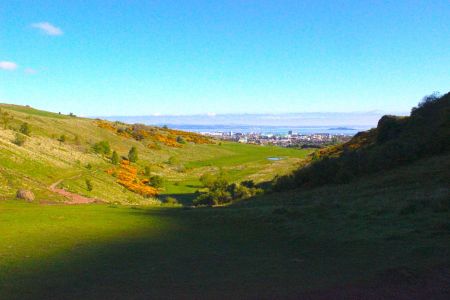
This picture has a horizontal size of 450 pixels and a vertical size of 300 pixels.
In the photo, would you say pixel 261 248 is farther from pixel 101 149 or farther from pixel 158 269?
pixel 101 149

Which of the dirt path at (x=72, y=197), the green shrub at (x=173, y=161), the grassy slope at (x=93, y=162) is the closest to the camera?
the dirt path at (x=72, y=197)

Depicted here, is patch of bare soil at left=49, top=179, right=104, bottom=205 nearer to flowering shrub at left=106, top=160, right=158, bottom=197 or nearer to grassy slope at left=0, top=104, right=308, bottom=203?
grassy slope at left=0, top=104, right=308, bottom=203

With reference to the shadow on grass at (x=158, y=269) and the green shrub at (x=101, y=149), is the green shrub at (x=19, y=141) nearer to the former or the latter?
the green shrub at (x=101, y=149)

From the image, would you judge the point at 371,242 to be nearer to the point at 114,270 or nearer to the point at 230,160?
the point at 114,270

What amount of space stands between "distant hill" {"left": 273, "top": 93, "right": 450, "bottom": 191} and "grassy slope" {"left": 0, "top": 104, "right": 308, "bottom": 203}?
25147 mm

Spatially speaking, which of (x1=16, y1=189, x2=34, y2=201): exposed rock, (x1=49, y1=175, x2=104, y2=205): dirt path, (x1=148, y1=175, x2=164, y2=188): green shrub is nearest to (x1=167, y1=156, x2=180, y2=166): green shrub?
(x1=148, y1=175, x2=164, y2=188): green shrub

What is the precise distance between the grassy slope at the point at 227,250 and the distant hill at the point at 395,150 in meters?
14.3

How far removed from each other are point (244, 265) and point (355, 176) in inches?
1162

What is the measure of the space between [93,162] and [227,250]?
72.8m

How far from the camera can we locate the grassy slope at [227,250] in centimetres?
1038

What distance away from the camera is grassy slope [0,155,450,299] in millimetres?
10383

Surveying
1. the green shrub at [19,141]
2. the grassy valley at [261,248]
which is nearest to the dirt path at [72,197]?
the grassy valley at [261,248]

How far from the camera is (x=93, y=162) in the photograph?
83312 millimetres

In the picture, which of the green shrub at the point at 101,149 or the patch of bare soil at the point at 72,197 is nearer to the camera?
the patch of bare soil at the point at 72,197
